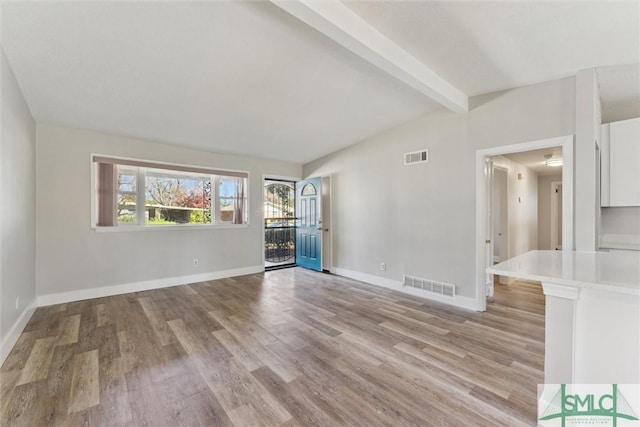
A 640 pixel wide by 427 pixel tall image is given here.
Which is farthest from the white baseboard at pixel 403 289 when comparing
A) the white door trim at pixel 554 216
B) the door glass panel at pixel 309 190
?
the white door trim at pixel 554 216

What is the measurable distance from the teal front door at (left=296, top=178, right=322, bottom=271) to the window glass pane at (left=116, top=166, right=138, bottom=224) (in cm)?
317

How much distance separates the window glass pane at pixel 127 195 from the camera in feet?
13.6

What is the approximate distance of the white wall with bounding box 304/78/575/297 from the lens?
305cm

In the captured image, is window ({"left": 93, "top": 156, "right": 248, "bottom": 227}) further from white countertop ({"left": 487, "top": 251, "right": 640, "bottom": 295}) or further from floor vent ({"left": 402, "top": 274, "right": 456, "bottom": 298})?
white countertop ({"left": 487, "top": 251, "right": 640, "bottom": 295})

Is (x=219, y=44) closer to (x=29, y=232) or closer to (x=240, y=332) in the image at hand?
(x=240, y=332)

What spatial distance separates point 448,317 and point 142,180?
4900mm

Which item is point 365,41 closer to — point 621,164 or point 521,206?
point 621,164

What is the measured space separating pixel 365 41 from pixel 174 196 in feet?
13.1

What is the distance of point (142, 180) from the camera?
14.2 feet

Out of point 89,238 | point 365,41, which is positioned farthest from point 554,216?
point 89,238

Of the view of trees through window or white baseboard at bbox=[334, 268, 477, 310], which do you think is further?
the view of trees through window

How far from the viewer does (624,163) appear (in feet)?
9.07

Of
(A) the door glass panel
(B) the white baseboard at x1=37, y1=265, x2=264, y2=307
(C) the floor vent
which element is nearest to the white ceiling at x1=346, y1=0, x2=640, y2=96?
(C) the floor vent

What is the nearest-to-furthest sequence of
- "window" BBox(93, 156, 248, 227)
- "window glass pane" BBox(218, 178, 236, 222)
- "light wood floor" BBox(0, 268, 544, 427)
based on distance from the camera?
"light wood floor" BBox(0, 268, 544, 427) → "window" BBox(93, 156, 248, 227) → "window glass pane" BBox(218, 178, 236, 222)
